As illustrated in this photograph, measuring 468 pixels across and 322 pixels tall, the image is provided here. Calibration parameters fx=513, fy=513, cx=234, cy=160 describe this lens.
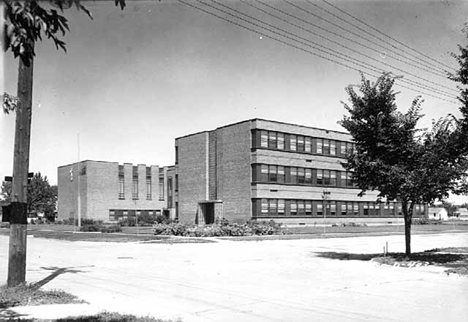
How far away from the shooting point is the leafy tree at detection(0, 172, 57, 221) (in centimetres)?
9282

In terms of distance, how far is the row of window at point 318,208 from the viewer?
173 ft

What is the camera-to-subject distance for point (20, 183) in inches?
411

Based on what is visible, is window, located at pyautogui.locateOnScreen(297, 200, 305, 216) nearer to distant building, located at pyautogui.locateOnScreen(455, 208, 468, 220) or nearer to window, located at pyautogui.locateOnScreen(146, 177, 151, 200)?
window, located at pyautogui.locateOnScreen(146, 177, 151, 200)

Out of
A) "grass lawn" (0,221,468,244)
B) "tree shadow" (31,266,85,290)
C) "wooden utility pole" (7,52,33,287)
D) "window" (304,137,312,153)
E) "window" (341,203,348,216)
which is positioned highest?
"window" (304,137,312,153)

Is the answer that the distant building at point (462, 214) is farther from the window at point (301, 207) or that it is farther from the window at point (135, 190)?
the window at point (301, 207)

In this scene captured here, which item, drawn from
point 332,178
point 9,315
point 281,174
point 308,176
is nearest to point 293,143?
point 281,174

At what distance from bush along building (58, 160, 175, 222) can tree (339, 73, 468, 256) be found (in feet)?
187

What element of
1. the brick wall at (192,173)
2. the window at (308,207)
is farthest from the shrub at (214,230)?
the brick wall at (192,173)

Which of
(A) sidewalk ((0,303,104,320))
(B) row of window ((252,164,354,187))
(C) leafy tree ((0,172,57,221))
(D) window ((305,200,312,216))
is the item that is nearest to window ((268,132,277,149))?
(B) row of window ((252,164,354,187))

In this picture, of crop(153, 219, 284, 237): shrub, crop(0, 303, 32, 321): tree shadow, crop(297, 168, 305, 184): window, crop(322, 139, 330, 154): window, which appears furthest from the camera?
crop(322, 139, 330, 154): window

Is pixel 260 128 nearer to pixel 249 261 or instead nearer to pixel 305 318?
pixel 249 261

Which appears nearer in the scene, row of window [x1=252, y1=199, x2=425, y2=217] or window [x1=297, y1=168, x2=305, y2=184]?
row of window [x1=252, y1=199, x2=425, y2=217]

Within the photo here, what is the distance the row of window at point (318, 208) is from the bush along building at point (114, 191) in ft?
77.4

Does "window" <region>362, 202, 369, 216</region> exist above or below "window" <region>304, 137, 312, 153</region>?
below
